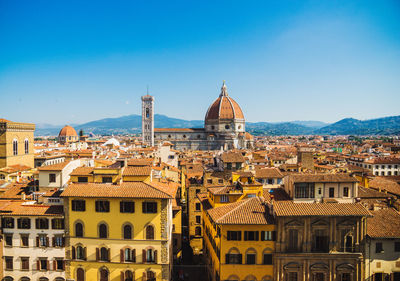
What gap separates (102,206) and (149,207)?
3981mm

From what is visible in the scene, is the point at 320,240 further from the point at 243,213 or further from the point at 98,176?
the point at 98,176

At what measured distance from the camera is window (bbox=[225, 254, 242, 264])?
81.9ft

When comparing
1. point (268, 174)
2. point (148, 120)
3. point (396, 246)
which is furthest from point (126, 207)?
point (148, 120)

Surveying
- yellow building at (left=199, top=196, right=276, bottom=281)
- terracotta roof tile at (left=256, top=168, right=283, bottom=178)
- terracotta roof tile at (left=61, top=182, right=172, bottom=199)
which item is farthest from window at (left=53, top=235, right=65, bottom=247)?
terracotta roof tile at (left=256, top=168, right=283, bottom=178)

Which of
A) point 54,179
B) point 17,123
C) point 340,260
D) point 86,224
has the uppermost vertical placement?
point 17,123

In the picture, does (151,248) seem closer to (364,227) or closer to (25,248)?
(25,248)

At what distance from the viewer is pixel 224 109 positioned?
140500mm

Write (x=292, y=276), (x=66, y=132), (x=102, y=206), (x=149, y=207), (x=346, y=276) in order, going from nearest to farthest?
(x=292, y=276), (x=346, y=276), (x=149, y=207), (x=102, y=206), (x=66, y=132)

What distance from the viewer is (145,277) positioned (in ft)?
85.4

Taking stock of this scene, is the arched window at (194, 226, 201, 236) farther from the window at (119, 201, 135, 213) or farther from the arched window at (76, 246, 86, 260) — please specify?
the arched window at (76, 246, 86, 260)

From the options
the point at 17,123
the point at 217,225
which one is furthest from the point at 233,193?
the point at 17,123

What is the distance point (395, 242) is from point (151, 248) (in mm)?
19803

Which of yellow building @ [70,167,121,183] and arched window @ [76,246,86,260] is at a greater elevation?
yellow building @ [70,167,121,183]

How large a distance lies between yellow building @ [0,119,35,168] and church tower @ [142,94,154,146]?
72.4 metres
